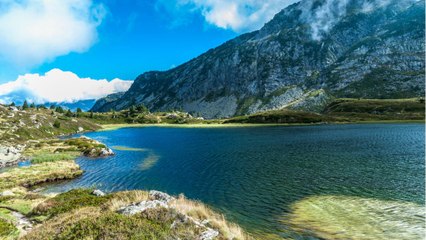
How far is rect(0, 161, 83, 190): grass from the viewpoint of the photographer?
5012 cm

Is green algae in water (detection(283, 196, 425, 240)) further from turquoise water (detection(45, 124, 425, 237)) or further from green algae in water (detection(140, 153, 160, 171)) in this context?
green algae in water (detection(140, 153, 160, 171))

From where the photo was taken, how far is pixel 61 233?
18203 mm

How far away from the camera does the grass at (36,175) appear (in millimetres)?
50125

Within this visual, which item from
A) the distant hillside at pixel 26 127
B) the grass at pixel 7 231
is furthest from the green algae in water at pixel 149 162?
the distant hillside at pixel 26 127

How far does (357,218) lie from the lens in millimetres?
30797

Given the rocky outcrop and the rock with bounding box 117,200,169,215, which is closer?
the rocky outcrop

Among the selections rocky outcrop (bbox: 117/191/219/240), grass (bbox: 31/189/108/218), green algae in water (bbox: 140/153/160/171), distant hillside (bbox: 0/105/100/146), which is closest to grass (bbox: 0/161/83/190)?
green algae in water (bbox: 140/153/160/171)

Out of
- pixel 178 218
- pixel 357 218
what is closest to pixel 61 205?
pixel 178 218

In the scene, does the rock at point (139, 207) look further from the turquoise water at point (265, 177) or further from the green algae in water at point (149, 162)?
the green algae in water at point (149, 162)

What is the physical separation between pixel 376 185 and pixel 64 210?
4237 centimetres

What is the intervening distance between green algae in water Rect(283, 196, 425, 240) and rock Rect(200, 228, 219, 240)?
11449mm

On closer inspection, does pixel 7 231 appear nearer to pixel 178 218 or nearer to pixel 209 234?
pixel 178 218

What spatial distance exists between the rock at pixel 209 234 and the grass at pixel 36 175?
41.1 metres

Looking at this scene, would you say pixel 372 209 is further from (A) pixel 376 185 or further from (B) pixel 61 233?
(B) pixel 61 233
